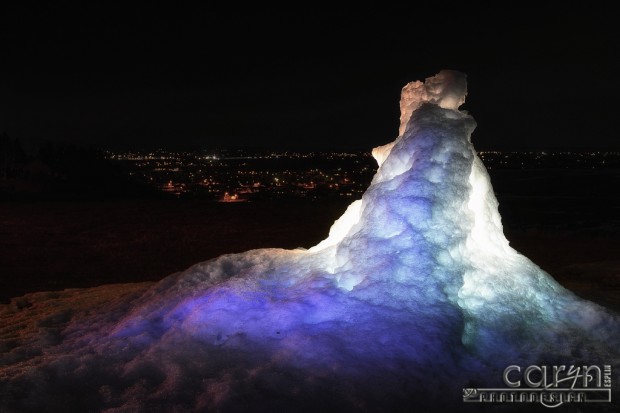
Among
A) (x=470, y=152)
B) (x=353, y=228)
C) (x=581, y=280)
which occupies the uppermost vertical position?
(x=470, y=152)

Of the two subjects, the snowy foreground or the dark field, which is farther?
the dark field

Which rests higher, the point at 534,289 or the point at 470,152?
the point at 470,152

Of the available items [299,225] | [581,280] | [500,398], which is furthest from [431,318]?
[299,225]

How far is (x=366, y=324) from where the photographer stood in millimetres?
5168

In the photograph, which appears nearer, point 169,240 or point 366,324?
point 366,324

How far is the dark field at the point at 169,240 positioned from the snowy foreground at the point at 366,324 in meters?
4.01

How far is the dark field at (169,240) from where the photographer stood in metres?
13.1

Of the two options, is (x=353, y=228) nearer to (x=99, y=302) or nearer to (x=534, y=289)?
(x=534, y=289)

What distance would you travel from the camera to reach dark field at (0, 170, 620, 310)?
13.1 metres

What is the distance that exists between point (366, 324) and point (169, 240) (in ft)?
51.8

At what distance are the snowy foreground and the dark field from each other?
4015mm

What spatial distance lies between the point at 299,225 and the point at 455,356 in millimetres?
19944

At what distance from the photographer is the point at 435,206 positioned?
6.23 m

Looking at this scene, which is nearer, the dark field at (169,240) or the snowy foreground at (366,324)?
the snowy foreground at (366,324)
